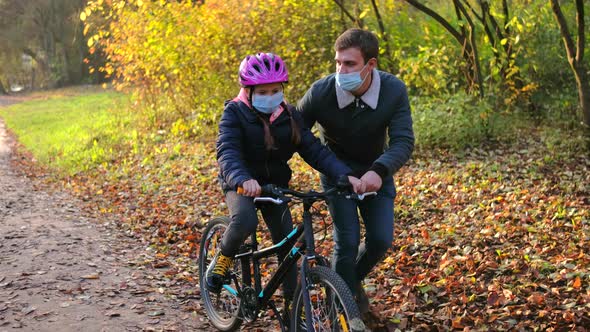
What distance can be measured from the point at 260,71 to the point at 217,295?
2095 mm

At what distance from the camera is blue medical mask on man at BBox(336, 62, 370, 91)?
4.39 metres

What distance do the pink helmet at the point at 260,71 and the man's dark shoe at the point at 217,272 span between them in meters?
1.38

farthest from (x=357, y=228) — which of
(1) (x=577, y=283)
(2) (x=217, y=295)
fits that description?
(1) (x=577, y=283)

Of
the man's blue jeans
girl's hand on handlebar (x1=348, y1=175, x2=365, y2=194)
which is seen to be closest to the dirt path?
the man's blue jeans

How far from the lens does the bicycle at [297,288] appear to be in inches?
150

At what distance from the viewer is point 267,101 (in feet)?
14.5

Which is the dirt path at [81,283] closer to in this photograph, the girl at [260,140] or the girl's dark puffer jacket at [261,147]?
the girl at [260,140]

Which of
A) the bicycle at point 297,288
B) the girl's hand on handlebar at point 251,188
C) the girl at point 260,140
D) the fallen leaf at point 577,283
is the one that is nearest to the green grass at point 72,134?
the bicycle at point 297,288

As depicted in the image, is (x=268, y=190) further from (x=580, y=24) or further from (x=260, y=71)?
(x=580, y=24)

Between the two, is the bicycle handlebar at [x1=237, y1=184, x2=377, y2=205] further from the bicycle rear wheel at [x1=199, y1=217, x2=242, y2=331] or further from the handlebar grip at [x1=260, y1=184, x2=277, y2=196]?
the bicycle rear wheel at [x1=199, y1=217, x2=242, y2=331]

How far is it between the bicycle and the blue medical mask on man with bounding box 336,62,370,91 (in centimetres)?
83

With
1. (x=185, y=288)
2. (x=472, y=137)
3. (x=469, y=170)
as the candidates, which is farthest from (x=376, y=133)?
(x=472, y=137)

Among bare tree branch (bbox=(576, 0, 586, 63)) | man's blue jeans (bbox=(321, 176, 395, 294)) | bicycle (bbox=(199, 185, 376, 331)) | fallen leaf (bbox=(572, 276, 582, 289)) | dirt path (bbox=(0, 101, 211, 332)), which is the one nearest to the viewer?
bicycle (bbox=(199, 185, 376, 331))

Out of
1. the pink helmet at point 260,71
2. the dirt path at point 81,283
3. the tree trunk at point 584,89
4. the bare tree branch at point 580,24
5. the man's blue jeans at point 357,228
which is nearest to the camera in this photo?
the pink helmet at point 260,71
